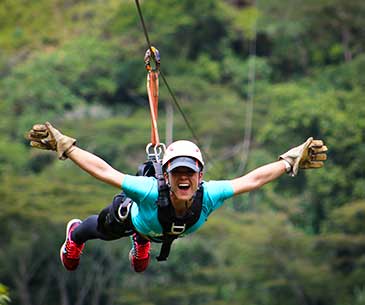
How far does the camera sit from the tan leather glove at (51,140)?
6.30 m

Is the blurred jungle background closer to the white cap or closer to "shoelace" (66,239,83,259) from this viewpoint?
"shoelace" (66,239,83,259)

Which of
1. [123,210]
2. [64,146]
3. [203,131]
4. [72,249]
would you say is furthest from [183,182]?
[203,131]

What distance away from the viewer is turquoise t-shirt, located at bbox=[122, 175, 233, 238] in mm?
6480

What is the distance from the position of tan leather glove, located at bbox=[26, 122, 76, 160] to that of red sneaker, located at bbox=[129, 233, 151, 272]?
1239 mm

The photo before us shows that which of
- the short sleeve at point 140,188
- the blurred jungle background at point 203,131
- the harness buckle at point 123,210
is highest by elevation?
the blurred jungle background at point 203,131

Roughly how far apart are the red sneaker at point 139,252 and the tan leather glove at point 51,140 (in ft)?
4.07

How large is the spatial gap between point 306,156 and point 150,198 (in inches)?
35.5

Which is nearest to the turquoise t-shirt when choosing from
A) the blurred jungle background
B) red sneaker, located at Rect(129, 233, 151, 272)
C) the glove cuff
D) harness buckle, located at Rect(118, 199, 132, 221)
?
harness buckle, located at Rect(118, 199, 132, 221)

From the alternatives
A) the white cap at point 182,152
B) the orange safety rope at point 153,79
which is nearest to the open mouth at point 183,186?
the white cap at point 182,152

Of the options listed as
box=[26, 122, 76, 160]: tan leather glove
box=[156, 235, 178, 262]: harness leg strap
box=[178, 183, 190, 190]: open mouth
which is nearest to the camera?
box=[26, 122, 76, 160]: tan leather glove

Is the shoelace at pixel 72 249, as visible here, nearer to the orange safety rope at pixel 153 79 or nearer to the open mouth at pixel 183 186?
the orange safety rope at pixel 153 79

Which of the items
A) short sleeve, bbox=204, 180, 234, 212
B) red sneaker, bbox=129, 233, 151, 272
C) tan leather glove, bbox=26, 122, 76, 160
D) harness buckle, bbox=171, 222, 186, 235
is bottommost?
harness buckle, bbox=171, 222, 186, 235

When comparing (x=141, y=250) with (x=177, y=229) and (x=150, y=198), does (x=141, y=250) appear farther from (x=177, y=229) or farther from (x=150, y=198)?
(x=150, y=198)

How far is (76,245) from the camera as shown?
7648mm
